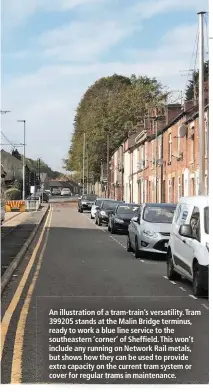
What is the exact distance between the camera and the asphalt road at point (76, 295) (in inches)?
256

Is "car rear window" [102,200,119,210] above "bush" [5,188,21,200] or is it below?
below

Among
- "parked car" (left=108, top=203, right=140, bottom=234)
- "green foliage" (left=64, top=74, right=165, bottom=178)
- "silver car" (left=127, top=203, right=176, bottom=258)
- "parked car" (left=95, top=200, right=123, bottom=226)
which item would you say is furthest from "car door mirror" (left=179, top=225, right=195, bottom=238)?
"green foliage" (left=64, top=74, right=165, bottom=178)

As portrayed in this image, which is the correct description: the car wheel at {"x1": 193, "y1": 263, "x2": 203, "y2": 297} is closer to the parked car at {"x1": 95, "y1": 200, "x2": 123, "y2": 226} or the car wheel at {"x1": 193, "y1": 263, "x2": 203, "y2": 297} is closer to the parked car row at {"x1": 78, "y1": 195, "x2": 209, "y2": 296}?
the parked car row at {"x1": 78, "y1": 195, "x2": 209, "y2": 296}

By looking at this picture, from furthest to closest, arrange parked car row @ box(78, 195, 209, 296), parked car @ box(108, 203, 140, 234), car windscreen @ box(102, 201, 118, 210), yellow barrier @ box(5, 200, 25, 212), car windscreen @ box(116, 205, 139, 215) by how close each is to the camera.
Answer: yellow barrier @ box(5, 200, 25, 212), car windscreen @ box(102, 201, 118, 210), car windscreen @ box(116, 205, 139, 215), parked car @ box(108, 203, 140, 234), parked car row @ box(78, 195, 209, 296)

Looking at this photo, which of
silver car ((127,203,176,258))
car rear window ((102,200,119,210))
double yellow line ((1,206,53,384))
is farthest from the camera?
car rear window ((102,200,119,210))

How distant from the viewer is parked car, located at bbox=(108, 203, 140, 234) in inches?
1073

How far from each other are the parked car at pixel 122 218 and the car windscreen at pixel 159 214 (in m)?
8.89

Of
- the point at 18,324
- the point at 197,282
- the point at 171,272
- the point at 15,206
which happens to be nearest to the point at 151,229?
the point at 171,272

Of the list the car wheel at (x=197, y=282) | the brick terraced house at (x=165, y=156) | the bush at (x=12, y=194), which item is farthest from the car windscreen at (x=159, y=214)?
the bush at (x=12, y=194)

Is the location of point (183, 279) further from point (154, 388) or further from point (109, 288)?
point (154, 388)

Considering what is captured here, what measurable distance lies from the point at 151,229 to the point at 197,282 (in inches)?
247

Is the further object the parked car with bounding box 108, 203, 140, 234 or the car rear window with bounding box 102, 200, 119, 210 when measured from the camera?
the car rear window with bounding box 102, 200, 119, 210

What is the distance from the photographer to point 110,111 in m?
66.1

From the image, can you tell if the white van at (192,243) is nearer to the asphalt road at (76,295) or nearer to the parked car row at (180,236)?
the parked car row at (180,236)
